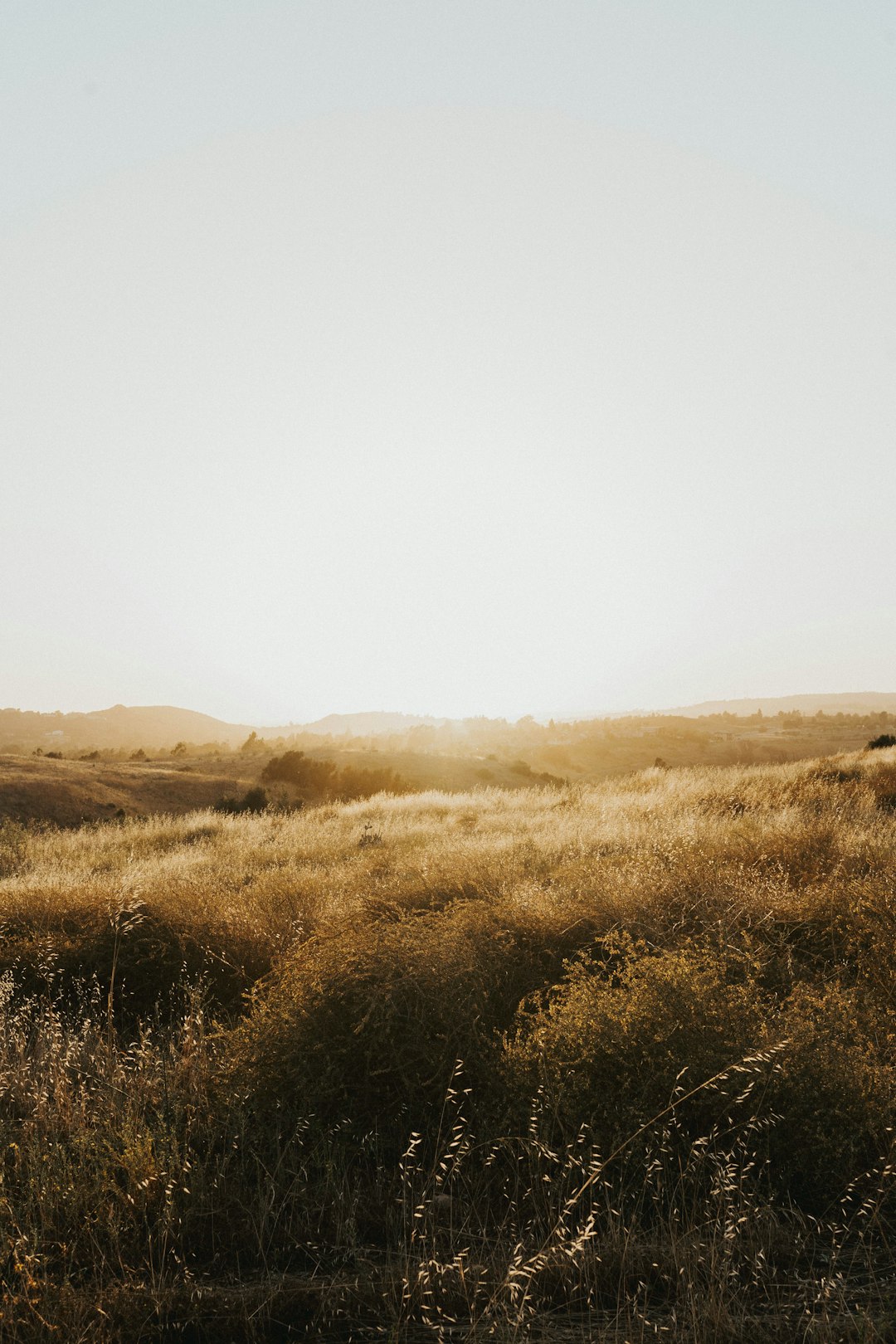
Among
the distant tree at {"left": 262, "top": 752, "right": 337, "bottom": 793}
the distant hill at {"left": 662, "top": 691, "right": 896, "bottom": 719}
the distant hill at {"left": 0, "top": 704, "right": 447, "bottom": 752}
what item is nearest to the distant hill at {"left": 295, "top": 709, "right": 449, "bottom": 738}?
the distant hill at {"left": 0, "top": 704, "right": 447, "bottom": 752}

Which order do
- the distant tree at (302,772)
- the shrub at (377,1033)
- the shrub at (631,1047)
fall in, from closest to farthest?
the shrub at (631,1047)
the shrub at (377,1033)
the distant tree at (302,772)

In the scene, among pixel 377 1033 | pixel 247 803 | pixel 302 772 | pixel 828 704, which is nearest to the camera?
pixel 377 1033

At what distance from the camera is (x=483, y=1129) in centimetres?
344

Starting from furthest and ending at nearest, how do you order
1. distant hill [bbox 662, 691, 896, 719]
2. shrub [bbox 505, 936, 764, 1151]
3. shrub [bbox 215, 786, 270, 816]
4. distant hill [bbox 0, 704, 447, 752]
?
1. distant hill [bbox 662, 691, 896, 719]
2. distant hill [bbox 0, 704, 447, 752]
3. shrub [bbox 215, 786, 270, 816]
4. shrub [bbox 505, 936, 764, 1151]

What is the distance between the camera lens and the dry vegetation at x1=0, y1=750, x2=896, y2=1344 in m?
2.62

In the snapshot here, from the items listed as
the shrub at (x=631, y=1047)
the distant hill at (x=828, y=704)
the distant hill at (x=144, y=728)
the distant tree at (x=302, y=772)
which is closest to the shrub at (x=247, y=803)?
the distant tree at (x=302, y=772)

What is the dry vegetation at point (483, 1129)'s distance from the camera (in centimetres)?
262

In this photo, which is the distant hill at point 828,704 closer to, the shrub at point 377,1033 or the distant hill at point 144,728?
the distant hill at point 144,728

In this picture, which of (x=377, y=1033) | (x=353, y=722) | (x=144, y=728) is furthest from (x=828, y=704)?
(x=377, y=1033)

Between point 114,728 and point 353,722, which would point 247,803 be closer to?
point 114,728

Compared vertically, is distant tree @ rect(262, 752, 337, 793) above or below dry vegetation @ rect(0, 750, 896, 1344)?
below

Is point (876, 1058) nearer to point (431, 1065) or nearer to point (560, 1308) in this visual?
point (560, 1308)

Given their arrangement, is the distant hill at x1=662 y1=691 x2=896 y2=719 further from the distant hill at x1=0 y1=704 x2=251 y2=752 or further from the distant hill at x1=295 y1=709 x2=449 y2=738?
the distant hill at x1=0 y1=704 x2=251 y2=752

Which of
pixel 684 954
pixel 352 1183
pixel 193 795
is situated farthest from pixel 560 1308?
pixel 193 795
